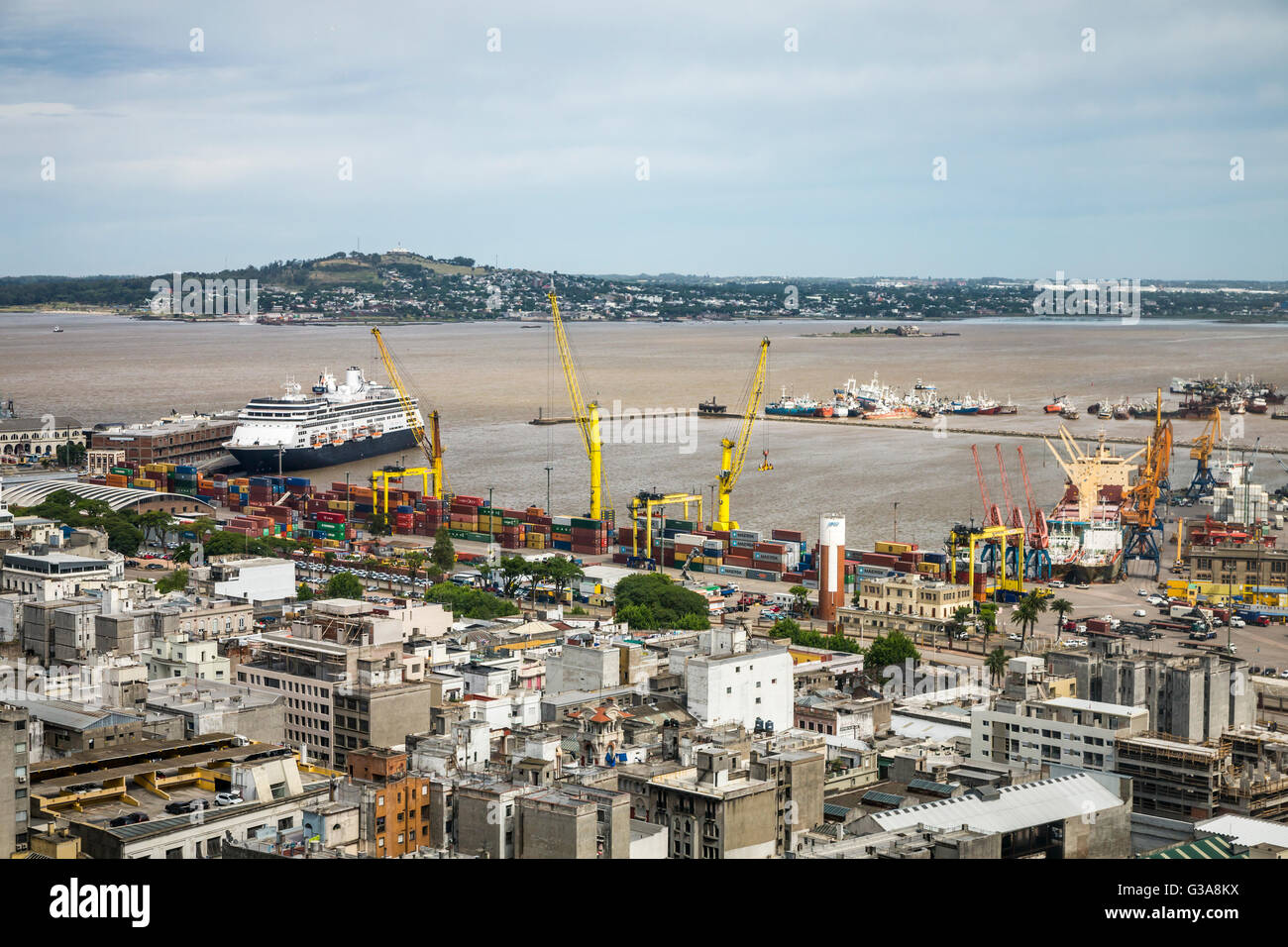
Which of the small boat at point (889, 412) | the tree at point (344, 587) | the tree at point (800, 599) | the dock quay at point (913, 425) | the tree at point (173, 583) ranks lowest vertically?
the tree at point (800, 599)

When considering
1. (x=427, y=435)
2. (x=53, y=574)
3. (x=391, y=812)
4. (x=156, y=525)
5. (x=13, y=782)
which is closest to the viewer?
(x=13, y=782)

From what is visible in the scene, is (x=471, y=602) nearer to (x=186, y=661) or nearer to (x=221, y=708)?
(x=186, y=661)

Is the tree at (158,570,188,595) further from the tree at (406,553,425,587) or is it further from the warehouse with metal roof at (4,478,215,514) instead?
the warehouse with metal roof at (4,478,215,514)

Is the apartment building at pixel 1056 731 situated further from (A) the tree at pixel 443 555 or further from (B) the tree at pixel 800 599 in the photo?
(A) the tree at pixel 443 555

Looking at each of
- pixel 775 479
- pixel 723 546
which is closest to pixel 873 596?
pixel 723 546

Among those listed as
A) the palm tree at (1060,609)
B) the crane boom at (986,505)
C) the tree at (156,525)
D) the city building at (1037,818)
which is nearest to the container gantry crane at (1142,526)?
the crane boom at (986,505)

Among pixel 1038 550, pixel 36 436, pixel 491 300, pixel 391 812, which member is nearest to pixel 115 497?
pixel 36 436

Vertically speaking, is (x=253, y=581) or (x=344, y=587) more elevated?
(x=253, y=581)
